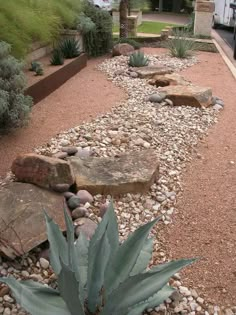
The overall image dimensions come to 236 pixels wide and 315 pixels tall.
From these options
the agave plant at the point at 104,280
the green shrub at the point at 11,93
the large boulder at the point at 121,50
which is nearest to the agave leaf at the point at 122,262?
the agave plant at the point at 104,280

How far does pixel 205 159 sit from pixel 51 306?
2.64 m

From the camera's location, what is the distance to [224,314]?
2330 mm

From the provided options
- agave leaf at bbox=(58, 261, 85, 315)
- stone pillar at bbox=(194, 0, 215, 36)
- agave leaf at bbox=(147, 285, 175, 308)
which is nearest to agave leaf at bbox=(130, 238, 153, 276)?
agave leaf at bbox=(147, 285, 175, 308)

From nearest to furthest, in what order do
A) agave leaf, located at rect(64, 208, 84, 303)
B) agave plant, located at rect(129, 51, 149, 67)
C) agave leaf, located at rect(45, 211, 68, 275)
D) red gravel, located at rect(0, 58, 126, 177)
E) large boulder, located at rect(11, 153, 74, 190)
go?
agave leaf, located at rect(64, 208, 84, 303), agave leaf, located at rect(45, 211, 68, 275), large boulder, located at rect(11, 153, 74, 190), red gravel, located at rect(0, 58, 126, 177), agave plant, located at rect(129, 51, 149, 67)

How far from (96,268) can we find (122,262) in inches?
4.6

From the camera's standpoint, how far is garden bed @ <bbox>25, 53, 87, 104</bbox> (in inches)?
225

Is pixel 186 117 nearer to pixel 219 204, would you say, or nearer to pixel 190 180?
pixel 190 180

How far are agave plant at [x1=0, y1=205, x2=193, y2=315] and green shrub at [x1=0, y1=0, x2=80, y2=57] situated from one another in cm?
409

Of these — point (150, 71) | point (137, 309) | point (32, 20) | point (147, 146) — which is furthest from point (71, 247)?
point (150, 71)

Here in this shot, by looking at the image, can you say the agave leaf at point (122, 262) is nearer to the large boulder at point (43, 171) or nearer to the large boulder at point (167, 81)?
the large boulder at point (43, 171)

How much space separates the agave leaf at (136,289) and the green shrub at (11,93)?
281 cm

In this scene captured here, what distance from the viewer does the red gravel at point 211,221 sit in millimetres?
2561

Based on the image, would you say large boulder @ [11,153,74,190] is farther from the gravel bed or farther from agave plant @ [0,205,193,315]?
agave plant @ [0,205,193,315]

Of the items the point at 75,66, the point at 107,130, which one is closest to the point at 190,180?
the point at 107,130
